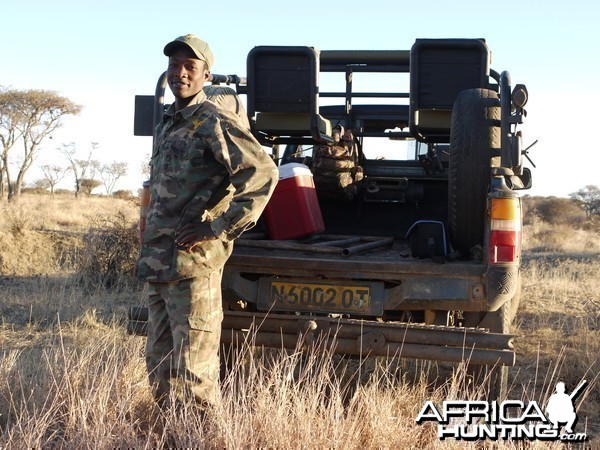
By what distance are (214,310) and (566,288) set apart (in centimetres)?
731

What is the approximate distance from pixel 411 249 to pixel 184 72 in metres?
1.89

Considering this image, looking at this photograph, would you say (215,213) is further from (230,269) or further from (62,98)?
(62,98)

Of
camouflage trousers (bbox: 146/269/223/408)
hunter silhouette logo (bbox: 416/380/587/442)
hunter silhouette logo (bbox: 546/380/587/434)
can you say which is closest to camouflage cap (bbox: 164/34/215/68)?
camouflage trousers (bbox: 146/269/223/408)

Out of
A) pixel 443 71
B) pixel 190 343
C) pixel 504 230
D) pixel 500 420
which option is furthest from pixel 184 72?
pixel 443 71

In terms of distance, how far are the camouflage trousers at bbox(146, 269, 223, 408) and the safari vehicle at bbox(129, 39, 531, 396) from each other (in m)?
0.86

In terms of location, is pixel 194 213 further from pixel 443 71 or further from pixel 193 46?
pixel 443 71

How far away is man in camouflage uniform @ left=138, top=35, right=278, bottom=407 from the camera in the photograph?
3.18 m

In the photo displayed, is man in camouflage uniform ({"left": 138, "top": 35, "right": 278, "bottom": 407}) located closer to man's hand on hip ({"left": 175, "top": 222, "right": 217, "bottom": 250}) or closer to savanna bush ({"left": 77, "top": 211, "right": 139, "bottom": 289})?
man's hand on hip ({"left": 175, "top": 222, "right": 217, "bottom": 250})

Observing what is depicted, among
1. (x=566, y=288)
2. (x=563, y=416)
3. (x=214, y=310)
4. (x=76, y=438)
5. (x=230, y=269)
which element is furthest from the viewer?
(x=566, y=288)

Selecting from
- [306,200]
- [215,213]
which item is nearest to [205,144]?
[215,213]

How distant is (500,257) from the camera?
3.93 meters

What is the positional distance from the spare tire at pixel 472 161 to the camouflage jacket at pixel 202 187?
4.98ft

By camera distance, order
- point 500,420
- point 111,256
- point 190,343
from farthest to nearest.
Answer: point 111,256, point 500,420, point 190,343

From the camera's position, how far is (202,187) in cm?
330
